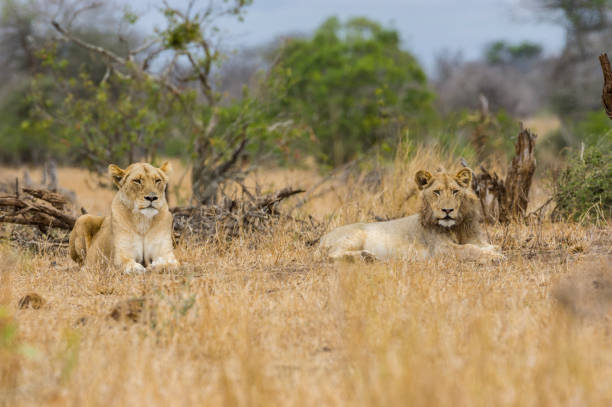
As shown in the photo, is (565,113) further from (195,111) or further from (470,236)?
(470,236)

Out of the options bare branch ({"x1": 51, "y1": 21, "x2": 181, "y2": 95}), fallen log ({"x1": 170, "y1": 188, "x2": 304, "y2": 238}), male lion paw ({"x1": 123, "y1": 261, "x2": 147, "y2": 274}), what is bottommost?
male lion paw ({"x1": 123, "y1": 261, "x2": 147, "y2": 274})

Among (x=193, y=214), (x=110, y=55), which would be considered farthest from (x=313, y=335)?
(x=110, y=55)

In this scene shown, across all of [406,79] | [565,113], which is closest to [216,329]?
[406,79]

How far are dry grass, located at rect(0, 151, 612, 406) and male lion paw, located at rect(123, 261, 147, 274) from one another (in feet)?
0.42

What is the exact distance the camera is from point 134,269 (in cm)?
614

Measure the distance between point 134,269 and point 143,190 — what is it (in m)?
0.67

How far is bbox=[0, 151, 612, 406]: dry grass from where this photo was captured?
3006 mm

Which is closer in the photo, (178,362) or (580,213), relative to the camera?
(178,362)

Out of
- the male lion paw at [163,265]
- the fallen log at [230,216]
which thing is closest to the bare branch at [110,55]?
the fallen log at [230,216]

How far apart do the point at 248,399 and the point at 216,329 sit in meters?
1.20

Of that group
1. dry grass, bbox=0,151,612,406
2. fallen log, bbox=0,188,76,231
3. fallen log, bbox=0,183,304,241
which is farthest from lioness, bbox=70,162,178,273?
fallen log, bbox=0,188,76,231

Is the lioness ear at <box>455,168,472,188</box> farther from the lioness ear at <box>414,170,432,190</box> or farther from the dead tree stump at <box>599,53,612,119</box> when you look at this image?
the dead tree stump at <box>599,53,612,119</box>

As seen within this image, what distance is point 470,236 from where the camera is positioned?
6.59m

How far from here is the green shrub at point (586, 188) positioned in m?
8.23
